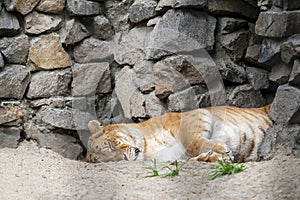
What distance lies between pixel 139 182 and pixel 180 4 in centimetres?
128

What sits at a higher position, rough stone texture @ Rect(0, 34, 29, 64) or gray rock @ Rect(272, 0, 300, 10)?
gray rock @ Rect(272, 0, 300, 10)

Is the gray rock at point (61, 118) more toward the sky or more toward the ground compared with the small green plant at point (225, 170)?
more toward the ground

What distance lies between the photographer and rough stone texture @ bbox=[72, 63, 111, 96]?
377 centimetres

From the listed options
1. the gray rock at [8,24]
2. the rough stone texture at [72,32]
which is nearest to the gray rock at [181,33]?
the rough stone texture at [72,32]

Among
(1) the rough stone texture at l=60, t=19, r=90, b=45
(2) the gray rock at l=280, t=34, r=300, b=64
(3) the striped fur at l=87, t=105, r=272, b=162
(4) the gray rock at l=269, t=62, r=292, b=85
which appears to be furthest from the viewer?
(1) the rough stone texture at l=60, t=19, r=90, b=45

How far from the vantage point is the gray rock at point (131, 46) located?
3715mm

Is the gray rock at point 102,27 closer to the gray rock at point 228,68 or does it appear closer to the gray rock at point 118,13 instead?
the gray rock at point 118,13

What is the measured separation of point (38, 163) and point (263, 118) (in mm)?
1335

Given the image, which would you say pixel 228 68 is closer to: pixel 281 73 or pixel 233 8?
pixel 233 8

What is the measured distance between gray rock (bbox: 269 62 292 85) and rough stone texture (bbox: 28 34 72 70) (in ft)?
4.60

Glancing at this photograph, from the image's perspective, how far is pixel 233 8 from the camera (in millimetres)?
3607

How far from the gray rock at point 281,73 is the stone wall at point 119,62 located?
Answer: 1.29 ft

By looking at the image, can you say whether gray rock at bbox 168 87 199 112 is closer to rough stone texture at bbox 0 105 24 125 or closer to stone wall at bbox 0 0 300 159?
stone wall at bbox 0 0 300 159

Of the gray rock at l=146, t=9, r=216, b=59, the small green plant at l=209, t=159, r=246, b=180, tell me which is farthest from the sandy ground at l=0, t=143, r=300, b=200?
the gray rock at l=146, t=9, r=216, b=59
